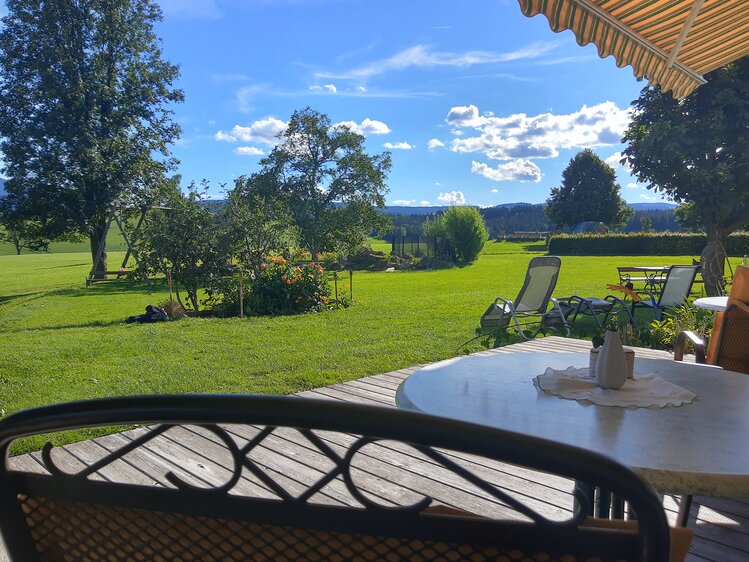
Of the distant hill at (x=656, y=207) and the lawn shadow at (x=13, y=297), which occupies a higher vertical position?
the distant hill at (x=656, y=207)

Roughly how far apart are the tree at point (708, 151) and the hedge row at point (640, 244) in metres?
15.5

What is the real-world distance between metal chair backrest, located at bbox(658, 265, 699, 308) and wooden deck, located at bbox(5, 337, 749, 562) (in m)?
5.13

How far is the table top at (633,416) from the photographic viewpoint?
1123 mm

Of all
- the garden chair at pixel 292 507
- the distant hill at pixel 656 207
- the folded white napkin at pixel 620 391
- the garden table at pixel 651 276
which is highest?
the distant hill at pixel 656 207

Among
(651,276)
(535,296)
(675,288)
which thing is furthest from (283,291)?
(651,276)

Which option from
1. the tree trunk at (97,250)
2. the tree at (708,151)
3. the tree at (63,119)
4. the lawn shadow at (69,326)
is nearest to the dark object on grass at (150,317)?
the lawn shadow at (69,326)

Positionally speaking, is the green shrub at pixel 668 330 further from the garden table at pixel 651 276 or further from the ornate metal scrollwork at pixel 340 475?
the ornate metal scrollwork at pixel 340 475

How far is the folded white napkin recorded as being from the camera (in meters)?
1.57

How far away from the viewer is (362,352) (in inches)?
219

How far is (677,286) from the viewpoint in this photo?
6961mm

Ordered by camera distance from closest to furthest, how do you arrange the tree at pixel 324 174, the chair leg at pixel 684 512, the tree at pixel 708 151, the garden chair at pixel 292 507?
the garden chair at pixel 292 507 < the chair leg at pixel 684 512 < the tree at pixel 708 151 < the tree at pixel 324 174

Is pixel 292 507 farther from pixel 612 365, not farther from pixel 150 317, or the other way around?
pixel 150 317

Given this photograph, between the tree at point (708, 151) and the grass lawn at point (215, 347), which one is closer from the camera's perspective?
the grass lawn at point (215, 347)

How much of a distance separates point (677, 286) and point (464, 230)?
15.3m
